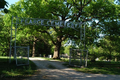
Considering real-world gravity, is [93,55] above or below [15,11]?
below

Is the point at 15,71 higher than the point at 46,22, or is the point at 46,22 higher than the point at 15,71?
the point at 46,22

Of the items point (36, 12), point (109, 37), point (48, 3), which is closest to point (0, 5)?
point (36, 12)

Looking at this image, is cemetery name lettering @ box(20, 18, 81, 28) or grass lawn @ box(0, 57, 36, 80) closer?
grass lawn @ box(0, 57, 36, 80)

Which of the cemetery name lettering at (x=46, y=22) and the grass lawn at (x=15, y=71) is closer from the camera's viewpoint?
the grass lawn at (x=15, y=71)

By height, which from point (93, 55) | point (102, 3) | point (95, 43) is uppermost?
point (102, 3)

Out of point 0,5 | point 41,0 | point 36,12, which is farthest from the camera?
point 41,0

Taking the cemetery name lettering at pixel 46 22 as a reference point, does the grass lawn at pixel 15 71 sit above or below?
below

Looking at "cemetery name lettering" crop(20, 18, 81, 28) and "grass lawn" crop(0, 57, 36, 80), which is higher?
"cemetery name lettering" crop(20, 18, 81, 28)

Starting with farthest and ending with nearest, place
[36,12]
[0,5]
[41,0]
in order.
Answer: [41,0], [36,12], [0,5]

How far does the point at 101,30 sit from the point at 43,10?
8.68m

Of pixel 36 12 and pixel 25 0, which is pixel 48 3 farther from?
pixel 25 0

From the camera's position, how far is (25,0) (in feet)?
66.4

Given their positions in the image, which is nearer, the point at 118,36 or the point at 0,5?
the point at 0,5

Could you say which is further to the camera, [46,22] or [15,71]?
[46,22]
